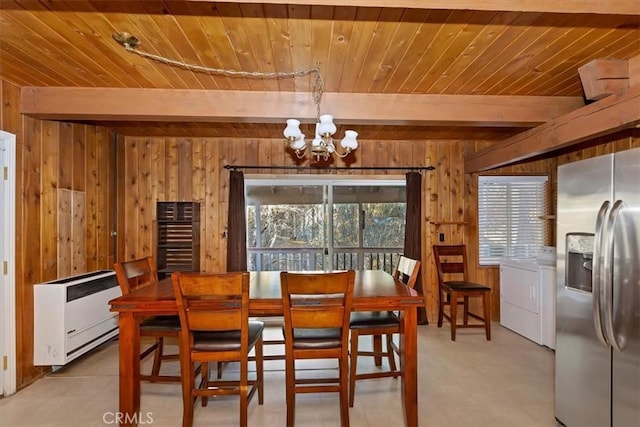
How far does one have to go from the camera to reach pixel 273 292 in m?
2.47

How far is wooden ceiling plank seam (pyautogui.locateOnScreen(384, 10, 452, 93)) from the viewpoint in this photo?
1.85 meters

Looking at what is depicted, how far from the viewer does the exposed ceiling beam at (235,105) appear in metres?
2.78

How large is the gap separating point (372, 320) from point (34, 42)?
9.06ft

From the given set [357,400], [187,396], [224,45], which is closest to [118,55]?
[224,45]

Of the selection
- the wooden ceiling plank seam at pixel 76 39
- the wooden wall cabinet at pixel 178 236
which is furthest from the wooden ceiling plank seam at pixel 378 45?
the wooden wall cabinet at pixel 178 236

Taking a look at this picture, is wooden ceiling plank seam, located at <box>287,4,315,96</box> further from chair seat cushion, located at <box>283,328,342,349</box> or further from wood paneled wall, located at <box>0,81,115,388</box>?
wood paneled wall, located at <box>0,81,115,388</box>

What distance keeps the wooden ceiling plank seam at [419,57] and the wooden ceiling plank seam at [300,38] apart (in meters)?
0.60

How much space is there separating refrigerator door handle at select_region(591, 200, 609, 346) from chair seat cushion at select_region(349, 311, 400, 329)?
3.90ft

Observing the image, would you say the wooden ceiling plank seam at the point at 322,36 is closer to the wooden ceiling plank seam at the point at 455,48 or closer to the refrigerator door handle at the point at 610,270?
the wooden ceiling plank seam at the point at 455,48

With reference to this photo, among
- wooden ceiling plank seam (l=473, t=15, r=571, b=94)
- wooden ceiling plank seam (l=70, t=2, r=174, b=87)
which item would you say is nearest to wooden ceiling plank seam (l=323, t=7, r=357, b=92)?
wooden ceiling plank seam (l=473, t=15, r=571, b=94)

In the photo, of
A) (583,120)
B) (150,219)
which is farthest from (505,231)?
(150,219)

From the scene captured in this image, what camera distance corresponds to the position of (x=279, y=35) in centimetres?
200

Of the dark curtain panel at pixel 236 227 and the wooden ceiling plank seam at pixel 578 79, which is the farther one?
the dark curtain panel at pixel 236 227

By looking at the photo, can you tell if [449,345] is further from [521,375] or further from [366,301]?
[366,301]
